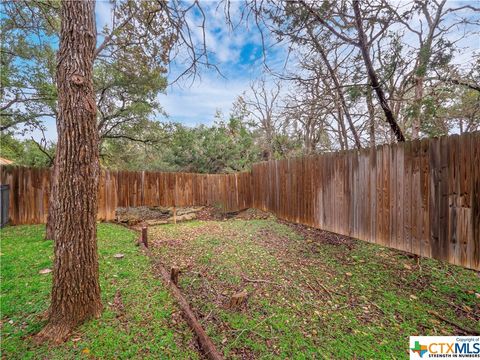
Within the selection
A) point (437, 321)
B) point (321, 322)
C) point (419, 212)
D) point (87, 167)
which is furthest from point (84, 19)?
point (437, 321)

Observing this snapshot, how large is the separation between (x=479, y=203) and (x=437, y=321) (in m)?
1.45

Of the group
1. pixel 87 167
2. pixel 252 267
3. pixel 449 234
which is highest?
pixel 87 167

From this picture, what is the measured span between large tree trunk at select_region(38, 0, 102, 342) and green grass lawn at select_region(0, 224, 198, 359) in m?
0.22

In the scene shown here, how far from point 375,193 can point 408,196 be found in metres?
0.50

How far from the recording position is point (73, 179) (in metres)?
2.02

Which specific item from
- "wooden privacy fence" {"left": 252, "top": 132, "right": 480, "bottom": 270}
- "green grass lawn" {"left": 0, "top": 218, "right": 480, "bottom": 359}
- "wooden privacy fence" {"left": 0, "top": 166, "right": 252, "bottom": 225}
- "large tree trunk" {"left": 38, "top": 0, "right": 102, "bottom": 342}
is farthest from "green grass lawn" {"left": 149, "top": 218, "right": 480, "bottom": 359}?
"wooden privacy fence" {"left": 0, "top": 166, "right": 252, "bottom": 225}

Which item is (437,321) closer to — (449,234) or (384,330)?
(384,330)

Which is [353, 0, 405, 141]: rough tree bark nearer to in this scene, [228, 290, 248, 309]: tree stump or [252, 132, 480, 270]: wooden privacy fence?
[252, 132, 480, 270]: wooden privacy fence

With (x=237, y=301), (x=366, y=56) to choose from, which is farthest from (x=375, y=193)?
(x=237, y=301)

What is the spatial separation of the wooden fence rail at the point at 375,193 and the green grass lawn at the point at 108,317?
9.67 ft

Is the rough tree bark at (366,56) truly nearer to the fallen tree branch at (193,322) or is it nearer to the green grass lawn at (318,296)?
the green grass lawn at (318,296)

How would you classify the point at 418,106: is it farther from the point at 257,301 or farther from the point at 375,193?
the point at 257,301

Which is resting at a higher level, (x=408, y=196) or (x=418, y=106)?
(x=418, y=106)

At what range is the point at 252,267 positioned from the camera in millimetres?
3559
